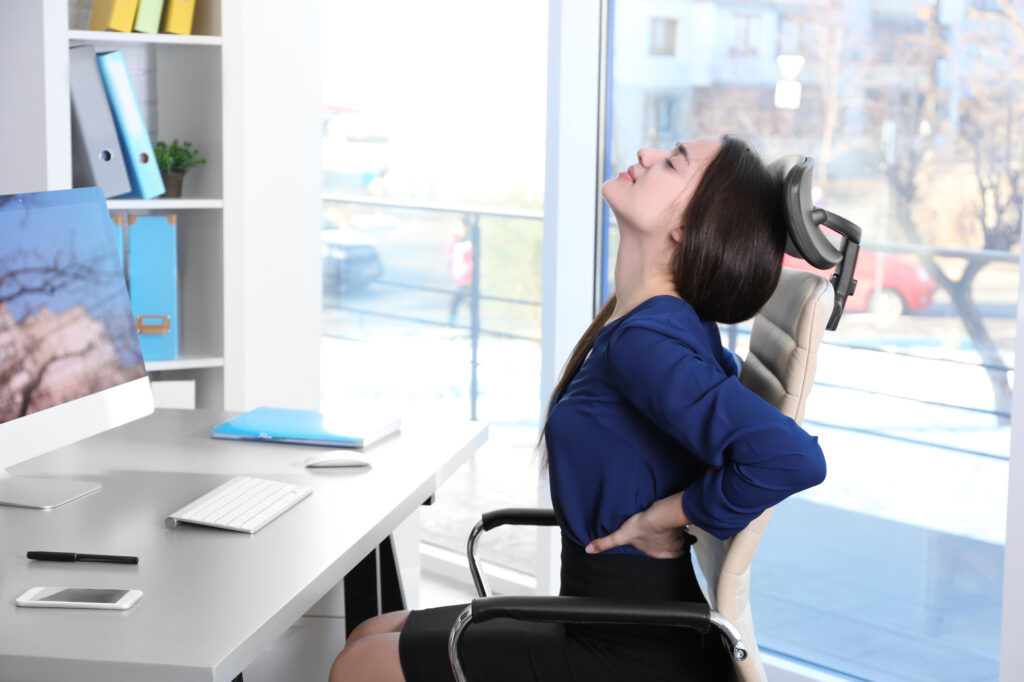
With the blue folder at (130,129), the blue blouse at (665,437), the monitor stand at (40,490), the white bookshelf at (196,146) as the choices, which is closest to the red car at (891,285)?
the blue blouse at (665,437)

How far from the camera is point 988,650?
2758mm

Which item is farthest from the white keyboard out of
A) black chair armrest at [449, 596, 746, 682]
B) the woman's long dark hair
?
the woman's long dark hair

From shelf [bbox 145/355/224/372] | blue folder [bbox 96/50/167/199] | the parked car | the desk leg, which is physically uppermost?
blue folder [bbox 96/50/167/199]

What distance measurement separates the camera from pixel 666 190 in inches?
63.6

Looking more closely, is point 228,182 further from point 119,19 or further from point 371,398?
point 371,398

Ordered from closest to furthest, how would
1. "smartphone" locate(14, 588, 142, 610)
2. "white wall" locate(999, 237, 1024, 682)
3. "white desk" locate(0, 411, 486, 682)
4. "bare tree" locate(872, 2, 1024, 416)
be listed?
1. "white desk" locate(0, 411, 486, 682)
2. "smartphone" locate(14, 588, 142, 610)
3. "white wall" locate(999, 237, 1024, 682)
4. "bare tree" locate(872, 2, 1024, 416)

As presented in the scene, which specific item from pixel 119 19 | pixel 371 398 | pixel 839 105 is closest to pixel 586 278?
pixel 839 105

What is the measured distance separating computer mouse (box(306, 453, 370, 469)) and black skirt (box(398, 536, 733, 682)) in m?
0.37

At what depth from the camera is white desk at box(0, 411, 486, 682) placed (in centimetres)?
116

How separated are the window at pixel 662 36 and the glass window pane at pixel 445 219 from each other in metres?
0.68

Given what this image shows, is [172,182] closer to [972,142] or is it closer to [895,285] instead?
[895,285]

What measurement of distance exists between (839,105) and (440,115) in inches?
66.3

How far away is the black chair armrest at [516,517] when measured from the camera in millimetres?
1815

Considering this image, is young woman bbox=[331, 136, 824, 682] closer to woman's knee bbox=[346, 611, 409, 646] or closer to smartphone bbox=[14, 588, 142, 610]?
woman's knee bbox=[346, 611, 409, 646]
